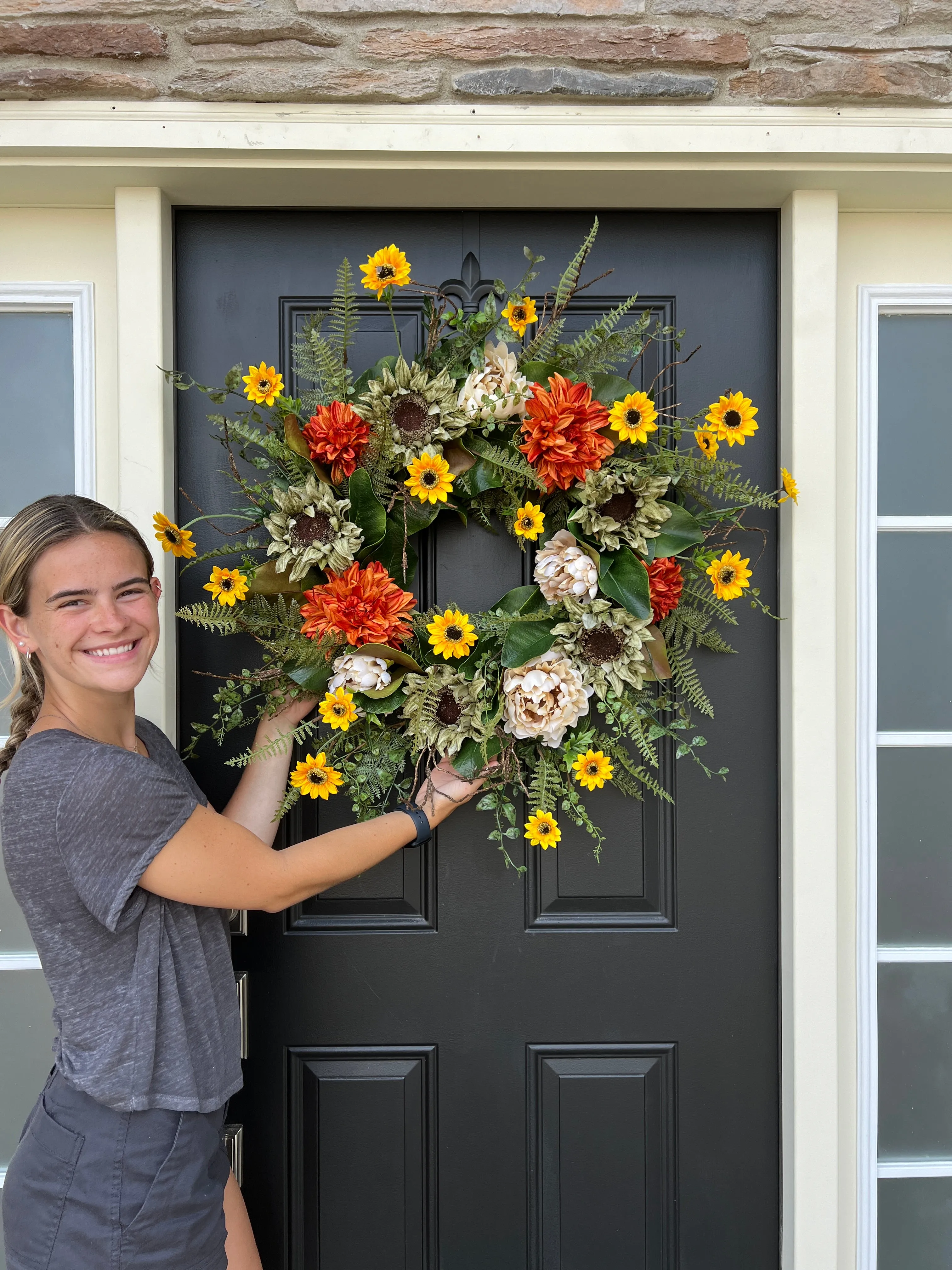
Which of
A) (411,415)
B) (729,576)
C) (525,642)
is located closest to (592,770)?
(525,642)

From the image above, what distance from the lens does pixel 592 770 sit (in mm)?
1370

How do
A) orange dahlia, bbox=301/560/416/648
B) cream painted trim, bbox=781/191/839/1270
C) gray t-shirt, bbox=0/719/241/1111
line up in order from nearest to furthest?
gray t-shirt, bbox=0/719/241/1111 → orange dahlia, bbox=301/560/416/648 → cream painted trim, bbox=781/191/839/1270

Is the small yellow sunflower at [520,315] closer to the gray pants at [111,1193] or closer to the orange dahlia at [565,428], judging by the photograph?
the orange dahlia at [565,428]

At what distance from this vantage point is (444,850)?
1.60 meters

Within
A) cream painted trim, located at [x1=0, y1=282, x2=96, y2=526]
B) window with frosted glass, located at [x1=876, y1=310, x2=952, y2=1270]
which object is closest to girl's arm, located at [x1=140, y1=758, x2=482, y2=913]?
cream painted trim, located at [x1=0, y1=282, x2=96, y2=526]

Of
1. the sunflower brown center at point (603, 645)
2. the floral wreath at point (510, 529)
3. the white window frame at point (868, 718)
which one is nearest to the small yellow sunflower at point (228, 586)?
the floral wreath at point (510, 529)

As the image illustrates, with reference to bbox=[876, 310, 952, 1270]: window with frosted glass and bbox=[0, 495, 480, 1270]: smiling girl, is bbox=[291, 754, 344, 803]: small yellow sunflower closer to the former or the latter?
bbox=[0, 495, 480, 1270]: smiling girl

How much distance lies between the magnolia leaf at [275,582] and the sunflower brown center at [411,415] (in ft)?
0.95

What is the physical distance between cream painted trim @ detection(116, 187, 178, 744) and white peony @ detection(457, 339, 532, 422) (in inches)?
23.2

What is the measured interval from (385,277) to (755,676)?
1023mm

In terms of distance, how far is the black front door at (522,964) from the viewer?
1586mm

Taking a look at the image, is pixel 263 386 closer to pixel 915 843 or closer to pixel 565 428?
pixel 565 428

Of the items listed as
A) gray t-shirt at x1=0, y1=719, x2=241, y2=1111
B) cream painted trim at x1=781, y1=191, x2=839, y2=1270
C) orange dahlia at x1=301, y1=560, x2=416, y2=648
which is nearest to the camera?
gray t-shirt at x1=0, y1=719, x2=241, y2=1111

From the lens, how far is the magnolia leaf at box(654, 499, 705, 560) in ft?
4.54
